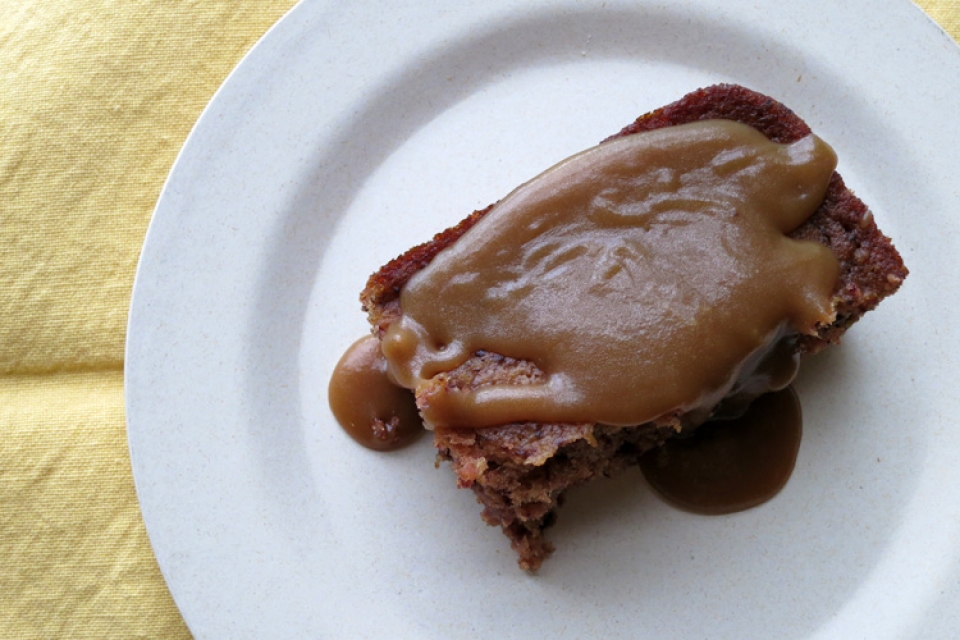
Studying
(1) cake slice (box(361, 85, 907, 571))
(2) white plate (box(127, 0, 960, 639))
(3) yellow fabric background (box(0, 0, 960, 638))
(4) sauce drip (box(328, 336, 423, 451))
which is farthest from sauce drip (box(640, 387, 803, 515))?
(3) yellow fabric background (box(0, 0, 960, 638))

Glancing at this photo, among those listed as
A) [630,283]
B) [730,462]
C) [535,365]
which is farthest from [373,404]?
[730,462]

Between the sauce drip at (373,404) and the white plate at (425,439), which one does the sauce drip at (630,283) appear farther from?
the white plate at (425,439)

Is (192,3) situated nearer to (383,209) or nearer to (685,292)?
(383,209)

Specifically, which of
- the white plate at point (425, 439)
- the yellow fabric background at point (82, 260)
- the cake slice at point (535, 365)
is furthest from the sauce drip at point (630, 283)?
the yellow fabric background at point (82, 260)

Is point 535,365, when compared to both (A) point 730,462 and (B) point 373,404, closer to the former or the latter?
(B) point 373,404

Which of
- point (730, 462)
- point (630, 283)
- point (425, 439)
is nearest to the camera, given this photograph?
point (630, 283)

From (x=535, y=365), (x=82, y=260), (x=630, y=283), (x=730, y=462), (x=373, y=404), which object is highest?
(x=630, y=283)
